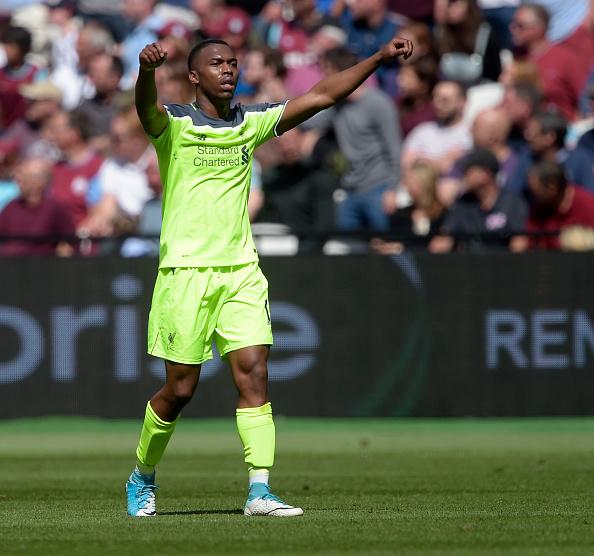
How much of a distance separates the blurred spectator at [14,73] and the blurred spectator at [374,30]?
441 centimetres

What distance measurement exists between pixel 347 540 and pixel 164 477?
434cm

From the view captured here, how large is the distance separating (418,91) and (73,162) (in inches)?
163

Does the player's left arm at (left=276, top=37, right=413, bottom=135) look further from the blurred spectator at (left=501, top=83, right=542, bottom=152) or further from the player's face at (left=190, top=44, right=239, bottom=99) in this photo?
the blurred spectator at (left=501, top=83, right=542, bottom=152)

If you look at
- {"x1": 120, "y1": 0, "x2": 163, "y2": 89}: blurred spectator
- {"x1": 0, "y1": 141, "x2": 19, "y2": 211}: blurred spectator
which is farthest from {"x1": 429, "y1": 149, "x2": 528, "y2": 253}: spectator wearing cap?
{"x1": 120, "y1": 0, "x2": 163, "y2": 89}: blurred spectator

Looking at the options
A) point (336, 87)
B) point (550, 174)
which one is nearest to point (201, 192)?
point (336, 87)

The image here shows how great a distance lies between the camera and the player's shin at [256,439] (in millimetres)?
Result: 7715

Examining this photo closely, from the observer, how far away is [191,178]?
7.82m

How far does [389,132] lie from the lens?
1609 cm

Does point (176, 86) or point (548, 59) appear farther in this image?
point (548, 59)

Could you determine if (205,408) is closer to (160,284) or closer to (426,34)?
(426,34)

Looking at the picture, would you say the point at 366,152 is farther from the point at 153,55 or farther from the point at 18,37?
the point at 153,55

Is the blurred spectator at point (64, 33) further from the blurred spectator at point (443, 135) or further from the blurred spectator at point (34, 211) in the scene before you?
the blurred spectator at point (443, 135)

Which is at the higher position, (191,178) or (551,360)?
(191,178)

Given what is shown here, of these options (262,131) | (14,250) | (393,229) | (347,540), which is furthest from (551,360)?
(347,540)
